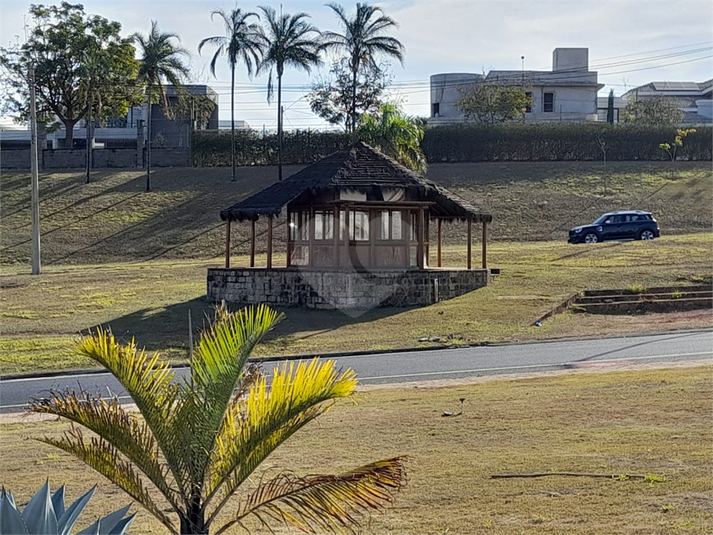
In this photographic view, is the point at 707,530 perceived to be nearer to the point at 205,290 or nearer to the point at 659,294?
the point at 659,294

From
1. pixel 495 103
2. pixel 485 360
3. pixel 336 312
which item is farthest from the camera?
pixel 495 103

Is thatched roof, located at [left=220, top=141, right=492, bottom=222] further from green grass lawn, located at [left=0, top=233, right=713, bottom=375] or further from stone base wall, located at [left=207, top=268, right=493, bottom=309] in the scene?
green grass lawn, located at [left=0, top=233, right=713, bottom=375]

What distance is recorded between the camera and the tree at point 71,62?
2327 inches

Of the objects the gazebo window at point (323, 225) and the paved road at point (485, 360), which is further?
the gazebo window at point (323, 225)

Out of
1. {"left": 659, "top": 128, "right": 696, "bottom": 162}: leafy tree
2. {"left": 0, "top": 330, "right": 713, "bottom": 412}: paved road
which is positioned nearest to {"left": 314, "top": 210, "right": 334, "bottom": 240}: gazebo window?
{"left": 0, "top": 330, "right": 713, "bottom": 412}: paved road

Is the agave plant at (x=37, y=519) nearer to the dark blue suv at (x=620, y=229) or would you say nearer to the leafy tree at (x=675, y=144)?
the dark blue suv at (x=620, y=229)

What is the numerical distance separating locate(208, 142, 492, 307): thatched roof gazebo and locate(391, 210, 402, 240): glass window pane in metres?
0.03

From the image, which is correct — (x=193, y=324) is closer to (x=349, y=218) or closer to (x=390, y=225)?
(x=349, y=218)

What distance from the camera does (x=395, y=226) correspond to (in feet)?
99.3

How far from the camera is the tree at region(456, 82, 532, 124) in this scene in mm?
62875

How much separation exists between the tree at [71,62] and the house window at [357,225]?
32.9 metres

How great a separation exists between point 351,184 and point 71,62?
36735 millimetres

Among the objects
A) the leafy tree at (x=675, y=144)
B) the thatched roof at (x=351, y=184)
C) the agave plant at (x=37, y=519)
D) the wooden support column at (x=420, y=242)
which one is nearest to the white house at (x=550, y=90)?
the leafy tree at (x=675, y=144)

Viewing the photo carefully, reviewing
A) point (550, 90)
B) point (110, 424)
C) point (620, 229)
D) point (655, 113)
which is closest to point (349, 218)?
point (620, 229)
